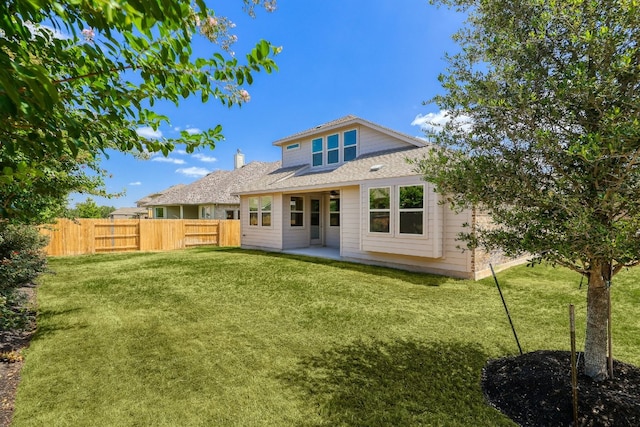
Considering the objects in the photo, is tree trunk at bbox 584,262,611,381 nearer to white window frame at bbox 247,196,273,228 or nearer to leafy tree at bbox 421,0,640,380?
leafy tree at bbox 421,0,640,380

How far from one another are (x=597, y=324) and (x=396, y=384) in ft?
7.05

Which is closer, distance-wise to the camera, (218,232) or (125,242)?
(125,242)

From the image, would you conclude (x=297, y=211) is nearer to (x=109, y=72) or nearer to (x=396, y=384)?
(x=396, y=384)

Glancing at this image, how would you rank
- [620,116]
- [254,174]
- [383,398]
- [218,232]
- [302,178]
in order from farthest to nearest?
[254,174]
[218,232]
[302,178]
[383,398]
[620,116]

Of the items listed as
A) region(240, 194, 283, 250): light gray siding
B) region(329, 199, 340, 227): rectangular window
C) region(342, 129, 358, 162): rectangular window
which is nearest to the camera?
region(342, 129, 358, 162): rectangular window

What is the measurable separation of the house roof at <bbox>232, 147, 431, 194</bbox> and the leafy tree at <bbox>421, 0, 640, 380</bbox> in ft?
17.4

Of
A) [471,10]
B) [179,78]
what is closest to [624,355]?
[471,10]

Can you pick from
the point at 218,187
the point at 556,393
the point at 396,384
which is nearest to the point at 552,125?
the point at 556,393

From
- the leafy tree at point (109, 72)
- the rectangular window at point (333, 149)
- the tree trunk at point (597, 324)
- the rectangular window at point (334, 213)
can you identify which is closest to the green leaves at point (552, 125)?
the tree trunk at point (597, 324)

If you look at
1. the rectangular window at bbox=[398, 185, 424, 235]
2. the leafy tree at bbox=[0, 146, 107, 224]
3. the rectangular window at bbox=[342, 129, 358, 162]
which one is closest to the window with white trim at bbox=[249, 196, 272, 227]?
the rectangular window at bbox=[342, 129, 358, 162]

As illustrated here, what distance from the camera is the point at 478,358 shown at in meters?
3.97

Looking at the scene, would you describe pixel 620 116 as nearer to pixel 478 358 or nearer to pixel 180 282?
pixel 478 358

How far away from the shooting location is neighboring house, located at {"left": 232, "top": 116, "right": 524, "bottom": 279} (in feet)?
28.3

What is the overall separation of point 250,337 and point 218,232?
14966 mm
